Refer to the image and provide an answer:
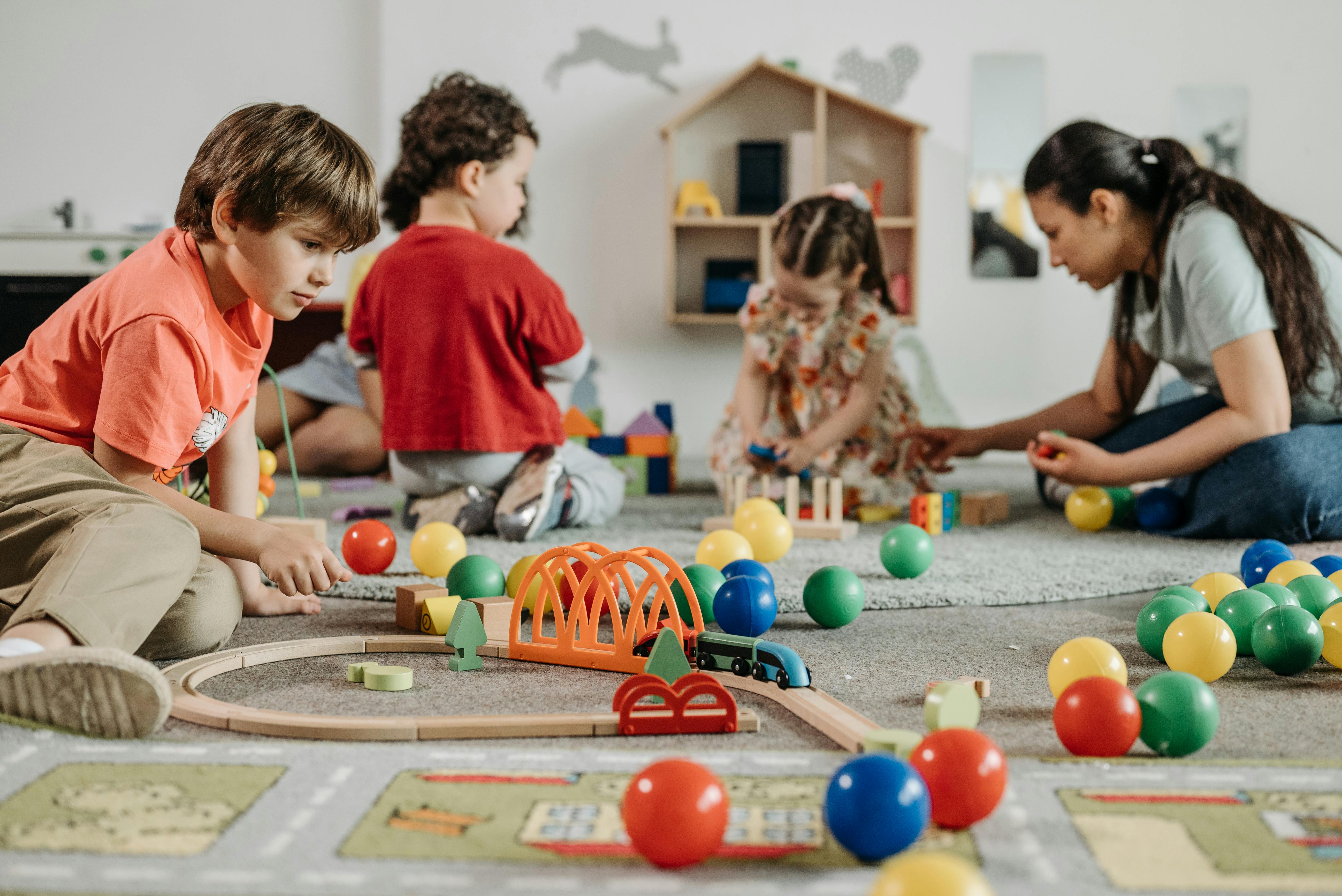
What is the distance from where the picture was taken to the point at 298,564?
1.01 m

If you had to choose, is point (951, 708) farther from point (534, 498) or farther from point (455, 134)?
point (455, 134)

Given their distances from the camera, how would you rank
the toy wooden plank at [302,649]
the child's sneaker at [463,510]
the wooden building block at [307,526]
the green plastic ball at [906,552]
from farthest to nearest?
the child's sneaker at [463,510] < the wooden building block at [307,526] < the green plastic ball at [906,552] < the toy wooden plank at [302,649]

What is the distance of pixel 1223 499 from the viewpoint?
1839 millimetres

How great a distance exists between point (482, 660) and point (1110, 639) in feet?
2.08

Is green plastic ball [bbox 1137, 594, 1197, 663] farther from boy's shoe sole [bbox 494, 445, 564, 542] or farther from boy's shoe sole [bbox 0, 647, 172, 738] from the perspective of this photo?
boy's shoe sole [bbox 494, 445, 564, 542]

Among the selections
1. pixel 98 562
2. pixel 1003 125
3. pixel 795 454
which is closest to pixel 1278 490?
pixel 795 454

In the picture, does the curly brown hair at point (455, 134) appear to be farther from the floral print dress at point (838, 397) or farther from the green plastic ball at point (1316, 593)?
the green plastic ball at point (1316, 593)

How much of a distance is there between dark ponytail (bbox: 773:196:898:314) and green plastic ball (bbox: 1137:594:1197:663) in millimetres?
1192

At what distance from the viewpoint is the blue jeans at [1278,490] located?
5.80ft

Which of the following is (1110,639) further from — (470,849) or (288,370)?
(288,370)

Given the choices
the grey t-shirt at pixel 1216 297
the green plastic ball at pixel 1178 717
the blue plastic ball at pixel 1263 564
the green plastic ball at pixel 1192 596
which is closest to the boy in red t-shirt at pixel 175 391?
the green plastic ball at pixel 1178 717

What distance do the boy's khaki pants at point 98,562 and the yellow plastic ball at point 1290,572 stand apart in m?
1.06

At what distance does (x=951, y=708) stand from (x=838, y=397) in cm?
150

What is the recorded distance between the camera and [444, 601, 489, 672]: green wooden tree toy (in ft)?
3.43
